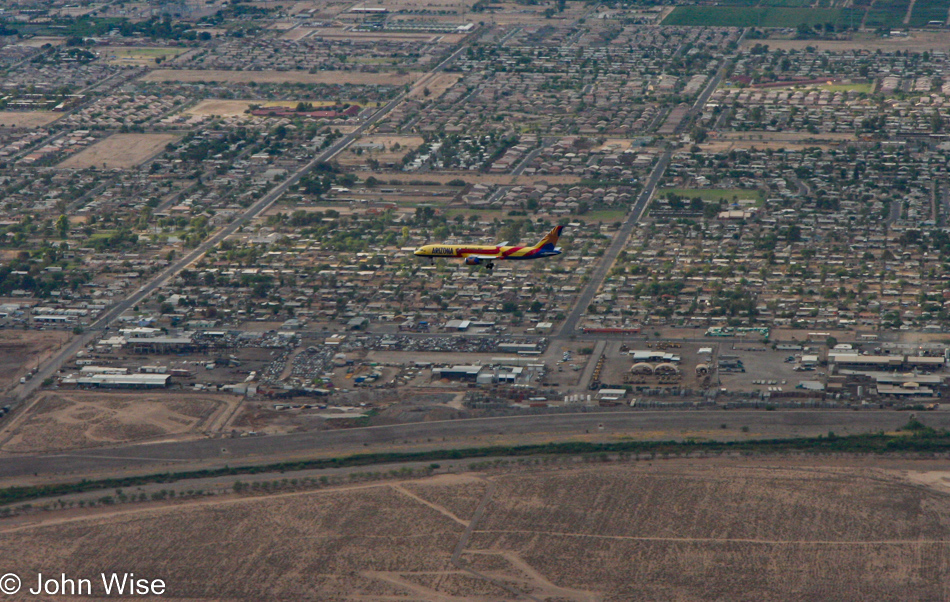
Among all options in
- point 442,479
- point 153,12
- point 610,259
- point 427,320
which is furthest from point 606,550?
point 153,12

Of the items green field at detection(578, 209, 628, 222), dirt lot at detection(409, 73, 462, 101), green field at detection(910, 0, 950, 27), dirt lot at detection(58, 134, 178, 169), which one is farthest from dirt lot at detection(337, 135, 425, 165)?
green field at detection(910, 0, 950, 27)

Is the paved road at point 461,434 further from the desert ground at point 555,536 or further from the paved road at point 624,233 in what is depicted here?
the paved road at point 624,233

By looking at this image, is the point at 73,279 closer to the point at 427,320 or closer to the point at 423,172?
the point at 427,320

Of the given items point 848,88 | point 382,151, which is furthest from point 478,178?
point 848,88

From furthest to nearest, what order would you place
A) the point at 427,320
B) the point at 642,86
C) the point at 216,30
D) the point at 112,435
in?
the point at 216,30, the point at 642,86, the point at 427,320, the point at 112,435

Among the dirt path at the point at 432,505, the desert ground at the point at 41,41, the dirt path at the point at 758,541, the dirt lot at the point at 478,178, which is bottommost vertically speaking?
the desert ground at the point at 41,41

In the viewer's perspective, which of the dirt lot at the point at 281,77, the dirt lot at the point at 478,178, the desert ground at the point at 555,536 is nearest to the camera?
the desert ground at the point at 555,536

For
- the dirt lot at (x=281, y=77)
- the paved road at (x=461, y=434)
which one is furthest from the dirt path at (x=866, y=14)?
the paved road at (x=461, y=434)
